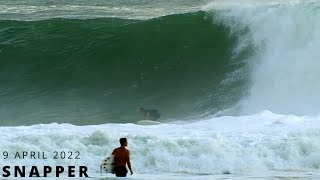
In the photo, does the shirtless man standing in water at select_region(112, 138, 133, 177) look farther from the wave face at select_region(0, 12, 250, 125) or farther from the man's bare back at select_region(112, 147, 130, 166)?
the wave face at select_region(0, 12, 250, 125)

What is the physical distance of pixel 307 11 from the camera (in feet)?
67.6

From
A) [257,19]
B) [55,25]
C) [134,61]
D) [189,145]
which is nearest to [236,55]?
[257,19]

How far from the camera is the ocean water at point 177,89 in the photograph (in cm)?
1259

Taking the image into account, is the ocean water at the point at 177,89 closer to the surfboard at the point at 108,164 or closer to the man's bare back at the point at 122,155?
the surfboard at the point at 108,164

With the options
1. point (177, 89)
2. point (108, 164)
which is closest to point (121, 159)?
point (108, 164)

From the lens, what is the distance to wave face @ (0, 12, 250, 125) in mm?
18500

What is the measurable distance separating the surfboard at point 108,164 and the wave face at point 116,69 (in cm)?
561

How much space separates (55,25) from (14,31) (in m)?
1.19

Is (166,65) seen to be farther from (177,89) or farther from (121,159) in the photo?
(121,159)

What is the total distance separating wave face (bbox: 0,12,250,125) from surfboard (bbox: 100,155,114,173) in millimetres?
5607

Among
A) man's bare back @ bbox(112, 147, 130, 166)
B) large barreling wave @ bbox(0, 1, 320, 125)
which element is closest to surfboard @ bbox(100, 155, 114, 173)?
man's bare back @ bbox(112, 147, 130, 166)

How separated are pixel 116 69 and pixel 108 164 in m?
9.59

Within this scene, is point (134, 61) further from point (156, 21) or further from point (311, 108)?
point (311, 108)

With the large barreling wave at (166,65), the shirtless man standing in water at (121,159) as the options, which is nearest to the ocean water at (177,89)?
the large barreling wave at (166,65)
